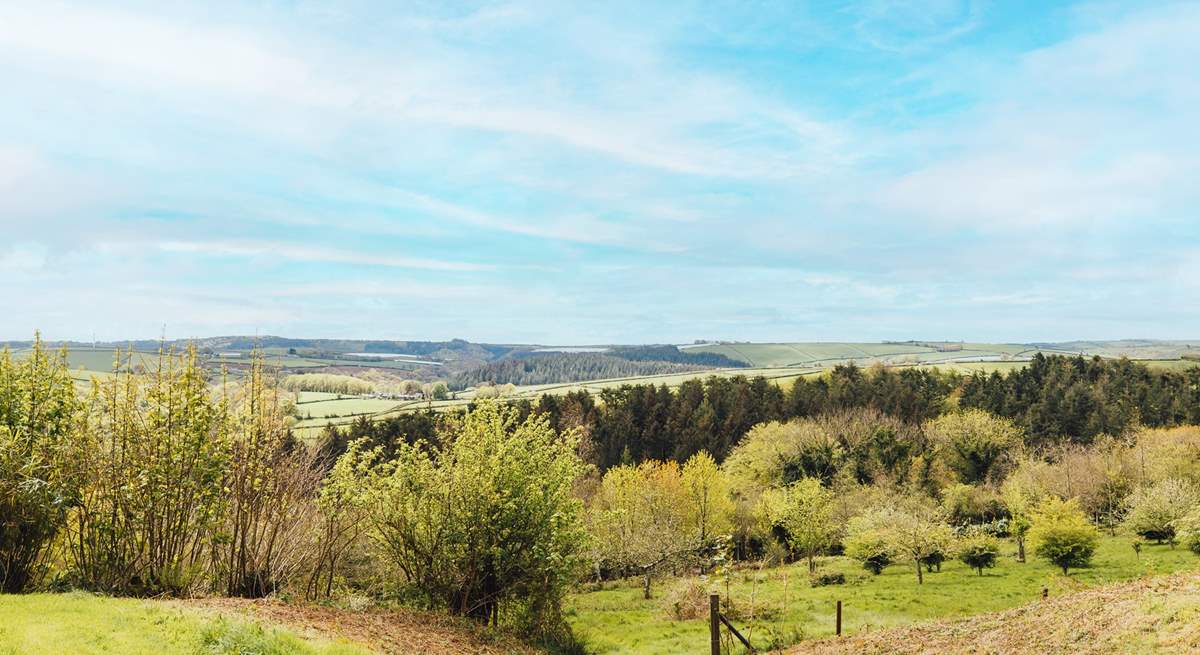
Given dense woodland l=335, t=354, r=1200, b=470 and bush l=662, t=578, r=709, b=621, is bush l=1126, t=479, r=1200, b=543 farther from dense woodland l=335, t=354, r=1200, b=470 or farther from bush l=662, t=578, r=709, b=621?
dense woodland l=335, t=354, r=1200, b=470

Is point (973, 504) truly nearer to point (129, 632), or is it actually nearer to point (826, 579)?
point (826, 579)

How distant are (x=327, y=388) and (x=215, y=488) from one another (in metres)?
146

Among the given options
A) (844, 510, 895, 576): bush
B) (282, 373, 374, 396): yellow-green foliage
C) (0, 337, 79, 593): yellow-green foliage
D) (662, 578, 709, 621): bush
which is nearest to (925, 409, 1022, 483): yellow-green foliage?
(844, 510, 895, 576): bush

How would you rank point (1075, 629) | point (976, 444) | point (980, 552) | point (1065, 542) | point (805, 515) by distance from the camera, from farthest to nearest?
point (976, 444), point (805, 515), point (980, 552), point (1065, 542), point (1075, 629)

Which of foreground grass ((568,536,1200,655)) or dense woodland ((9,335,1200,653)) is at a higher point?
dense woodland ((9,335,1200,653))

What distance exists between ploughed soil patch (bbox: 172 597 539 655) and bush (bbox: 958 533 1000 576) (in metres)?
37.0

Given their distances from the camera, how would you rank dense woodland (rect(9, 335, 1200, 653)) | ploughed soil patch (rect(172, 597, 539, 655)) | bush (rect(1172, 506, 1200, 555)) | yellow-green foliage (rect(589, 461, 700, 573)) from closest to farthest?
ploughed soil patch (rect(172, 597, 539, 655)), dense woodland (rect(9, 335, 1200, 653)), bush (rect(1172, 506, 1200, 555)), yellow-green foliage (rect(589, 461, 700, 573))

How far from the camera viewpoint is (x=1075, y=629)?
14320mm

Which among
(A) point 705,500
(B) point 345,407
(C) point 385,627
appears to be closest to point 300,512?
(C) point 385,627

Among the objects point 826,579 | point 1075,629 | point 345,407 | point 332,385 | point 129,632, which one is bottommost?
point 826,579

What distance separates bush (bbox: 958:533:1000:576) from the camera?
4388cm

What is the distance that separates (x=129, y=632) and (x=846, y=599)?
1416 inches

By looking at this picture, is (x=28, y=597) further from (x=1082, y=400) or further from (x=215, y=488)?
(x=1082, y=400)

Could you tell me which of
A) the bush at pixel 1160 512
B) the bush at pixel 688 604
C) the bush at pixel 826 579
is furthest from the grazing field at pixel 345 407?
the bush at pixel 1160 512
